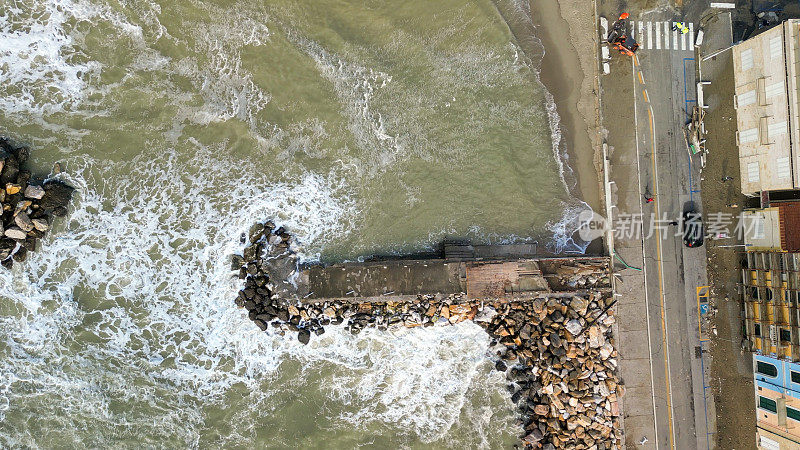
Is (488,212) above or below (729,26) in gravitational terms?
below

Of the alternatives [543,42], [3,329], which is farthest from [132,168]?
[543,42]

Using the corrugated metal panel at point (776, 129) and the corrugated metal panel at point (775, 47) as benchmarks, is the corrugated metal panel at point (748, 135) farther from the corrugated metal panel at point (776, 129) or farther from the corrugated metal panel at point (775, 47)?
the corrugated metal panel at point (775, 47)

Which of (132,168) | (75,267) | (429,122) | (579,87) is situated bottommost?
(75,267)

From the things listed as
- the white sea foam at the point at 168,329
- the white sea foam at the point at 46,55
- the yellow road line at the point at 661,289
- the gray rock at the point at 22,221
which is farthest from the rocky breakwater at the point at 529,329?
the white sea foam at the point at 46,55

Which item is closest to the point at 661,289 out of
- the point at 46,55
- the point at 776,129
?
the point at 776,129

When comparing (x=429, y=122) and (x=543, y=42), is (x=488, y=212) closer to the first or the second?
(x=429, y=122)

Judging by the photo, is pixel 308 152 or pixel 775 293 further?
pixel 308 152

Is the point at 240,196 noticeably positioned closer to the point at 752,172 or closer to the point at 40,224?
the point at 40,224
